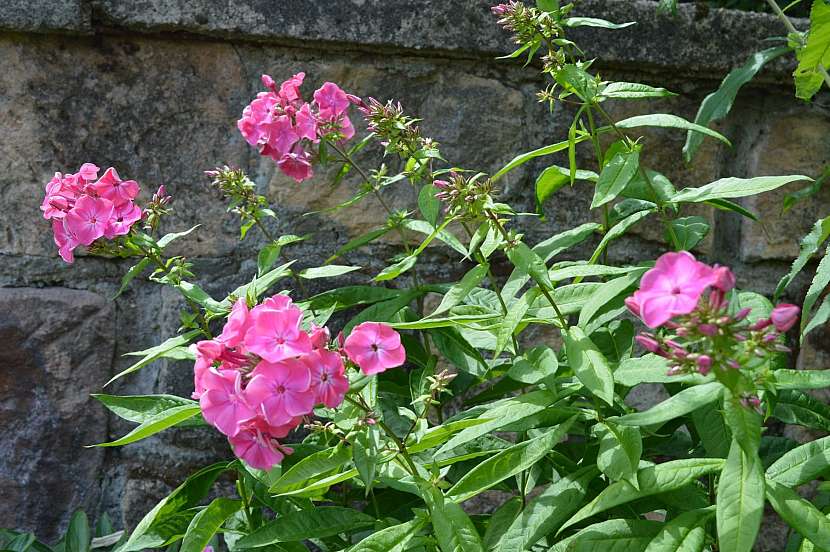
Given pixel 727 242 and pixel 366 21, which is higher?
pixel 366 21

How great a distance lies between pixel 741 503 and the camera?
1116 millimetres

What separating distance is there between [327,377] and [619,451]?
0.43m

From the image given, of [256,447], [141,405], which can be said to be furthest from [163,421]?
[256,447]

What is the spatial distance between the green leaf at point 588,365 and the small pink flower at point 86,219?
30.8 inches

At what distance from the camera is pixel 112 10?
1.88 metres

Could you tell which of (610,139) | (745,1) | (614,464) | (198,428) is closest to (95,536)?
(198,428)

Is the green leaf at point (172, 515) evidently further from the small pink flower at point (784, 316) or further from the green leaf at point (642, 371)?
the small pink flower at point (784, 316)

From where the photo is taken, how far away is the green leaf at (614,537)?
129 cm

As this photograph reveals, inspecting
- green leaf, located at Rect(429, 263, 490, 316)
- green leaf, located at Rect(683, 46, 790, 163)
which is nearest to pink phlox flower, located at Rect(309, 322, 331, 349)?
green leaf, located at Rect(429, 263, 490, 316)

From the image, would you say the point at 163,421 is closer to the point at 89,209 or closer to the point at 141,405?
the point at 141,405

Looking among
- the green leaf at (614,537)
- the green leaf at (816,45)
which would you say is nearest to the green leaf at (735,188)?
the green leaf at (816,45)

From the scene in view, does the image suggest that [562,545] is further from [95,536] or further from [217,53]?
[217,53]

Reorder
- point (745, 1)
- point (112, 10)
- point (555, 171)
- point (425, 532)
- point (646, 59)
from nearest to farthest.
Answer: point (425, 532) < point (555, 171) < point (112, 10) < point (646, 59) < point (745, 1)

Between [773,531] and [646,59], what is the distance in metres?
1.08
